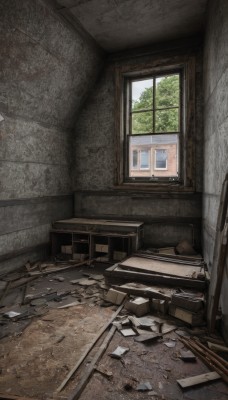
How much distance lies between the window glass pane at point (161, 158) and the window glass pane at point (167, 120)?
49 cm

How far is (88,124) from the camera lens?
20.2ft

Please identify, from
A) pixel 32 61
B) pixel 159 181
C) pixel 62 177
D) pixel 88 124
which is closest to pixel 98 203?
Answer: pixel 62 177

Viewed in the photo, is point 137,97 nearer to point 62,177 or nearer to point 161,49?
point 161,49

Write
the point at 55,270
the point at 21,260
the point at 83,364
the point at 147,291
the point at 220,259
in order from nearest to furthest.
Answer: the point at 83,364 < the point at 220,259 < the point at 147,291 < the point at 55,270 < the point at 21,260

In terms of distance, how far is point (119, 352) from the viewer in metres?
2.45

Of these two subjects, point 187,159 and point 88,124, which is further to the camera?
point 88,124

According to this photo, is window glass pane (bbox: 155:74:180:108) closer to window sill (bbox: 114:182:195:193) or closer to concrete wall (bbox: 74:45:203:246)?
concrete wall (bbox: 74:45:203:246)

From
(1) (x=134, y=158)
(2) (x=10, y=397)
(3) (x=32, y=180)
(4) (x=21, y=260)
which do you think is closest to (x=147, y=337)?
(2) (x=10, y=397)

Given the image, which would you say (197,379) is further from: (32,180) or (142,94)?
(142,94)

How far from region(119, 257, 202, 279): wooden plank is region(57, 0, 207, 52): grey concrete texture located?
13.9 feet

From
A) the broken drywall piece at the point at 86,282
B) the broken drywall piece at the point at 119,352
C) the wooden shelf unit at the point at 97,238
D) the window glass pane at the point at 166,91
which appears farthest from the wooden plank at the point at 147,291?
the window glass pane at the point at 166,91

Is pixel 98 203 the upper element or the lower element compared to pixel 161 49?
lower

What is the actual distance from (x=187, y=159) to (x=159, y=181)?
746 millimetres

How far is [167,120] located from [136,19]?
1.94 meters
